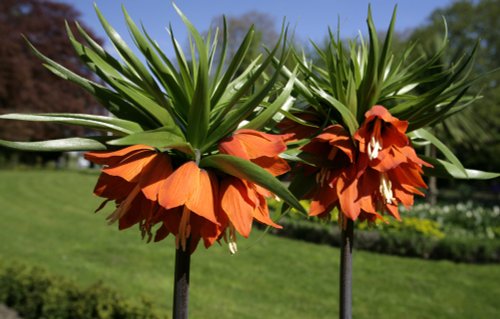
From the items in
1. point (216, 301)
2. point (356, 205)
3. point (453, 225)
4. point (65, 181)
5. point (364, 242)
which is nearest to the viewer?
point (356, 205)

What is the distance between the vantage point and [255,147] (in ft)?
2.59

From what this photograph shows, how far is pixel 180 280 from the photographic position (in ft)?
2.51

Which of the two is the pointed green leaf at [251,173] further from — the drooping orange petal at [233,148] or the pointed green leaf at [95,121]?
the pointed green leaf at [95,121]

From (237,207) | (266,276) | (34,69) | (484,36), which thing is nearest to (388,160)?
(237,207)

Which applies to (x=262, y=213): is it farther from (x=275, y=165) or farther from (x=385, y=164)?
(x=385, y=164)

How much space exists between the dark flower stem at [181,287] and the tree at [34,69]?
81.4 ft

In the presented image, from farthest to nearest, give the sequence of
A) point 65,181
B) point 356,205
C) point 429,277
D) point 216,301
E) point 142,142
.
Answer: point 65,181 → point 429,277 → point 216,301 → point 356,205 → point 142,142

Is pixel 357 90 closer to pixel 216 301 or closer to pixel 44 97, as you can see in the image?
pixel 216 301

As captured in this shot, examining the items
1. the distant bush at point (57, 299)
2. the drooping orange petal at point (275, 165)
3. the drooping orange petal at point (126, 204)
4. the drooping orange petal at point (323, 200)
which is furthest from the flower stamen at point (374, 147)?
the distant bush at point (57, 299)

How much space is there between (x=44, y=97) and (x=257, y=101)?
1185 inches

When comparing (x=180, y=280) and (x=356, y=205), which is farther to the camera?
(x=356, y=205)

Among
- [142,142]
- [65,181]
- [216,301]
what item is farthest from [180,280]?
[65,181]

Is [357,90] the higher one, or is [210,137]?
[357,90]

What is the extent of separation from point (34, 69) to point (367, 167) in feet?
102
